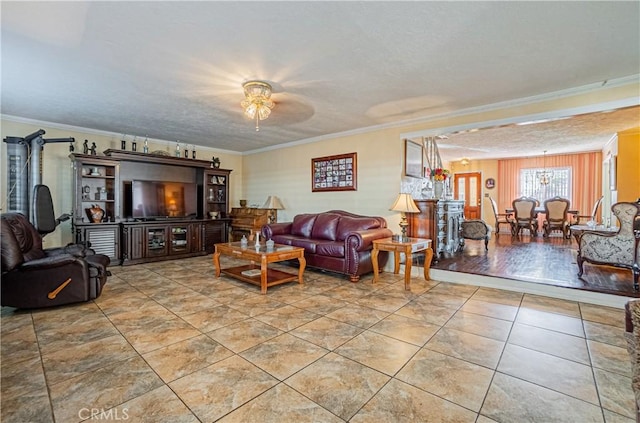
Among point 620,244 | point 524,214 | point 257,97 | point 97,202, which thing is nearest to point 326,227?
point 257,97

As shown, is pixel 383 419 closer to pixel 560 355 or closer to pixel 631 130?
pixel 560 355

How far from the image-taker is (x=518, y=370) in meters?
1.96

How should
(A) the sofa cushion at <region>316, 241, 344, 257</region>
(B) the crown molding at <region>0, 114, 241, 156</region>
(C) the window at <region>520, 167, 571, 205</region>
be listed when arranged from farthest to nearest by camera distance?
(C) the window at <region>520, 167, 571, 205</region>
(B) the crown molding at <region>0, 114, 241, 156</region>
(A) the sofa cushion at <region>316, 241, 344, 257</region>

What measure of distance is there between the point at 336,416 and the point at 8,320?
10.7 ft

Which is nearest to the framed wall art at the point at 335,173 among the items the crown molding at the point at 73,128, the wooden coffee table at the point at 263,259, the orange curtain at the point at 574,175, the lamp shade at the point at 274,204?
the lamp shade at the point at 274,204

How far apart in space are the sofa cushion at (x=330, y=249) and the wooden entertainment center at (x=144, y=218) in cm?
299

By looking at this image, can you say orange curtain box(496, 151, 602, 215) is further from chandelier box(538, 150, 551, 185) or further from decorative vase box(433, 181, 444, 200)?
→ decorative vase box(433, 181, 444, 200)

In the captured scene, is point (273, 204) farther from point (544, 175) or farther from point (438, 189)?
point (544, 175)

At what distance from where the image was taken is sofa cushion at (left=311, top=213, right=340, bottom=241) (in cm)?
509

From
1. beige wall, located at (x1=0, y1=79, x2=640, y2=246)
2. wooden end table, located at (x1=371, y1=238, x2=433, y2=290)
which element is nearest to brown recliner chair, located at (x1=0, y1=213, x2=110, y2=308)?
beige wall, located at (x1=0, y1=79, x2=640, y2=246)

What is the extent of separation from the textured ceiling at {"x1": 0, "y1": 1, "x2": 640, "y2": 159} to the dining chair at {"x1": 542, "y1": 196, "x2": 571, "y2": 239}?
544cm

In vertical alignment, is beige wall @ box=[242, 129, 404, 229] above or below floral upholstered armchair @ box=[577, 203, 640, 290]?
above

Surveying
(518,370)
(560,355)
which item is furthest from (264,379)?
(560,355)

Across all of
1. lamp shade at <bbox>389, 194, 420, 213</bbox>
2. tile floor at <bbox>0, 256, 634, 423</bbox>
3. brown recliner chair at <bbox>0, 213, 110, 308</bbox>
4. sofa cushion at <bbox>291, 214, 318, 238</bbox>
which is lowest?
tile floor at <bbox>0, 256, 634, 423</bbox>
